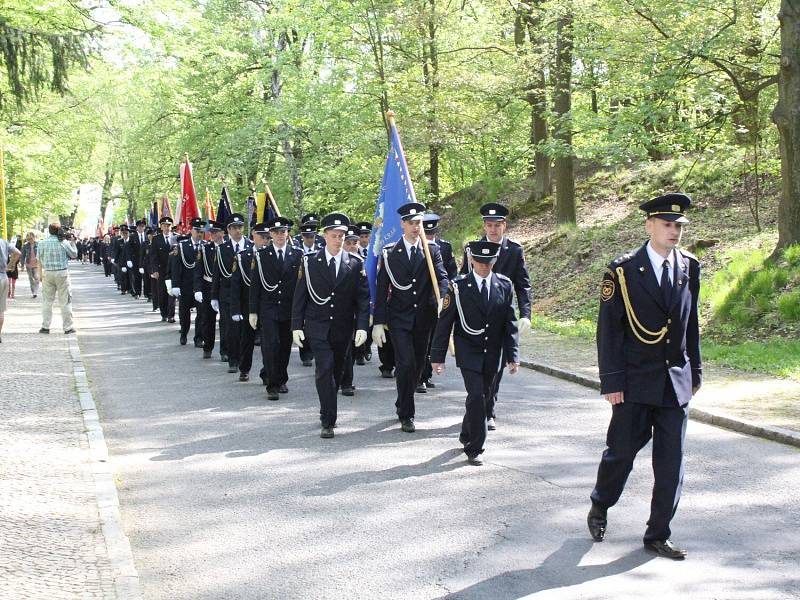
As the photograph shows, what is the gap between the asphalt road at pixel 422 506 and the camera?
18.1 ft

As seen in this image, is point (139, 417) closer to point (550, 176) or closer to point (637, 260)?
point (637, 260)

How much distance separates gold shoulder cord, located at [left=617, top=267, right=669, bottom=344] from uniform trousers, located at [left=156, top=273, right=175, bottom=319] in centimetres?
1731

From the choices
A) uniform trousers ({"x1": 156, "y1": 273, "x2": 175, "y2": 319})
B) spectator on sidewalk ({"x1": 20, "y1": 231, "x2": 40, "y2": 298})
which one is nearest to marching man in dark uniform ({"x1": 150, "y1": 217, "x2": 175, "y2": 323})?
uniform trousers ({"x1": 156, "y1": 273, "x2": 175, "y2": 319})

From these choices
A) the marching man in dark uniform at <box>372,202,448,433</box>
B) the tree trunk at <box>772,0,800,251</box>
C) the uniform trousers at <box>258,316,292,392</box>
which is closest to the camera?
the marching man in dark uniform at <box>372,202,448,433</box>

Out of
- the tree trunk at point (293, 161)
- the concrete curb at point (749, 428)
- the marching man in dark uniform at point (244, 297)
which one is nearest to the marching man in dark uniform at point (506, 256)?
the concrete curb at point (749, 428)

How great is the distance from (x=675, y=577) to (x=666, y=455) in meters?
0.73

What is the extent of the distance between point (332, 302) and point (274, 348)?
87.9 inches

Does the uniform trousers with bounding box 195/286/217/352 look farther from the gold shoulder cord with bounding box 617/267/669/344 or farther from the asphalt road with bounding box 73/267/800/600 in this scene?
the gold shoulder cord with bounding box 617/267/669/344

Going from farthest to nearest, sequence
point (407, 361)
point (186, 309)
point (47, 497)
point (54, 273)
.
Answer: point (54, 273) < point (186, 309) < point (407, 361) < point (47, 497)

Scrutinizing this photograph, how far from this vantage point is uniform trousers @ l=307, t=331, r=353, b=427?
9492 millimetres

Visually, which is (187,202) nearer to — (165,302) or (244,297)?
(165,302)

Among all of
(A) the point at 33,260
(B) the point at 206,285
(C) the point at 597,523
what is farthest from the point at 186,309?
(A) the point at 33,260

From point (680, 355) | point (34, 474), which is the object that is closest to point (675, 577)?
point (680, 355)

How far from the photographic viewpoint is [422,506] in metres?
6.99
